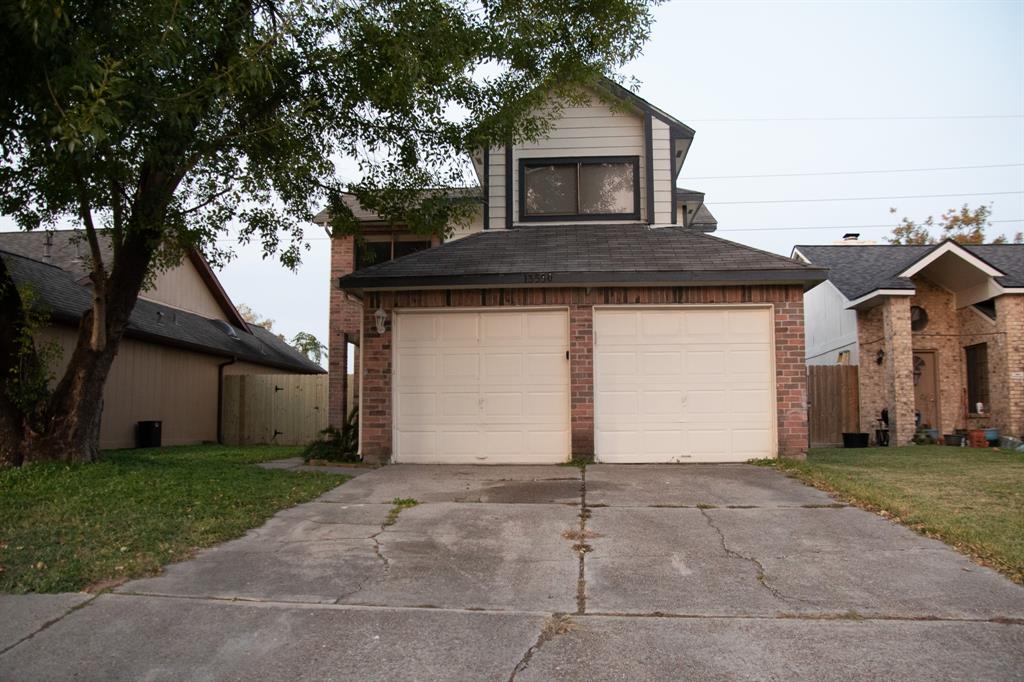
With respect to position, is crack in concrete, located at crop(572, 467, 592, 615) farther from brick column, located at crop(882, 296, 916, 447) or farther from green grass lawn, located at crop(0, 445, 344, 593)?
brick column, located at crop(882, 296, 916, 447)

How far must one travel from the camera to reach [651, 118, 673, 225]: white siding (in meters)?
12.7

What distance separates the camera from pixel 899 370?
15883 mm

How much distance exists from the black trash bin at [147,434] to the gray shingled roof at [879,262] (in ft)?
50.1

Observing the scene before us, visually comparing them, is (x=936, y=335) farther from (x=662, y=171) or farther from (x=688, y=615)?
(x=688, y=615)

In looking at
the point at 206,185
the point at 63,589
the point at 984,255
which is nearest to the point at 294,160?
the point at 206,185

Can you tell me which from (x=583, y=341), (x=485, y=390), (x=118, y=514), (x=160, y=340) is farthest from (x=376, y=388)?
(x=160, y=340)

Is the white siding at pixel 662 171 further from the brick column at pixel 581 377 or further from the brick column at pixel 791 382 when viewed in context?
the brick column at pixel 791 382

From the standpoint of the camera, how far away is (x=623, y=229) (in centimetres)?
1254

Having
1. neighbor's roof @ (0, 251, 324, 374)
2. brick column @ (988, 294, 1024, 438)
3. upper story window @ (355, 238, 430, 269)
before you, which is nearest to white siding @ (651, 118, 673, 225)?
upper story window @ (355, 238, 430, 269)

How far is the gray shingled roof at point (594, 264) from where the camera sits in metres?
10.4

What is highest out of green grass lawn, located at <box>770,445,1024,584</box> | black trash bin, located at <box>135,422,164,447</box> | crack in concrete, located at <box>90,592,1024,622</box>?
black trash bin, located at <box>135,422,164,447</box>

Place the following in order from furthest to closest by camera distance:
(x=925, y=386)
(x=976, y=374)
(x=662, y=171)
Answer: (x=925, y=386) < (x=976, y=374) < (x=662, y=171)

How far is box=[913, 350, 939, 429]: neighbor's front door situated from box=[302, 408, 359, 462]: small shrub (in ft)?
42.5

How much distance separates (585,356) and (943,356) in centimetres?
1130
